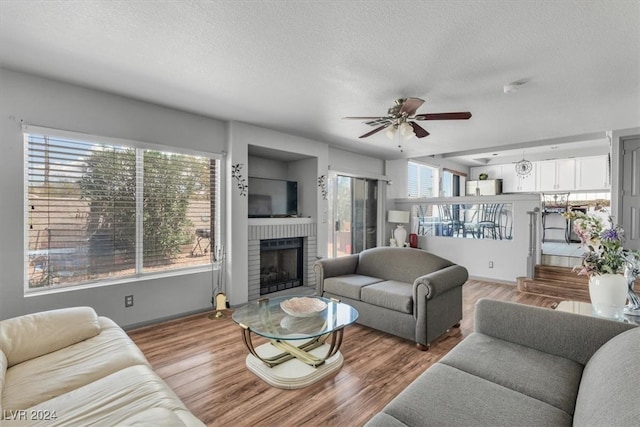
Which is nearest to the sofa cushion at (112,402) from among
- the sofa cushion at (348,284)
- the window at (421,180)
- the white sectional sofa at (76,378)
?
the white sectional sofa at (76,378)

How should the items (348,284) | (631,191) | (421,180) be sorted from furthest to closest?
(421,180)
(631,191)
(348,284)

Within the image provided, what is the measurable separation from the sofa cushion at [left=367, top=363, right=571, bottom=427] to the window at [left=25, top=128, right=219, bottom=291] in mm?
3098

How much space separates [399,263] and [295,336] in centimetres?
194

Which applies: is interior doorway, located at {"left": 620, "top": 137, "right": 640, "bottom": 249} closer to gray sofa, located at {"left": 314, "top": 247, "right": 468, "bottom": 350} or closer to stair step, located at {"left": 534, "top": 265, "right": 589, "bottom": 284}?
stair step, located at {"left": 534, "top": 265, "right": 589, "bottom": 284}

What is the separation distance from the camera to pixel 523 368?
5.02 feet

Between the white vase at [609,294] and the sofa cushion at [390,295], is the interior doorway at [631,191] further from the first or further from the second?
the sofa cushion at [390,295]

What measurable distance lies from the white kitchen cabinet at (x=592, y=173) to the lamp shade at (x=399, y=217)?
4525 millimetres

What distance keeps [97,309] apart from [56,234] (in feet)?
2.69

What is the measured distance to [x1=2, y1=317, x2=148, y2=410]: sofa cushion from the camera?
139 centimetres

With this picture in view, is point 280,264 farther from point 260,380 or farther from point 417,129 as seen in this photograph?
point 417,129

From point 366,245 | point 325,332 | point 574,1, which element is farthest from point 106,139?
point 366,245

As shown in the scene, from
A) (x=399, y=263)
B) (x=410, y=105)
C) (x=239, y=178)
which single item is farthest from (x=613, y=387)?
(x=239, y=178)

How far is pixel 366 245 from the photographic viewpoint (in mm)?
6320

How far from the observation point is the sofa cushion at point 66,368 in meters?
1.39
